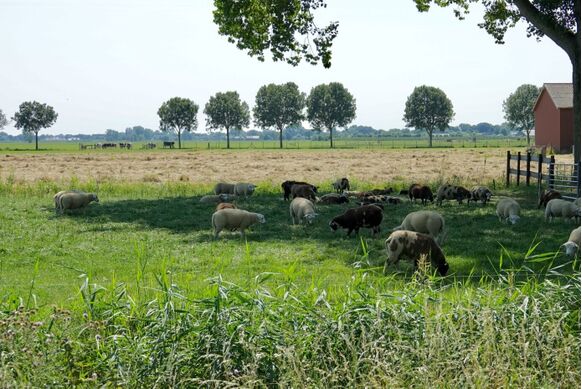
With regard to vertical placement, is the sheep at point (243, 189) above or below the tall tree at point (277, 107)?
below

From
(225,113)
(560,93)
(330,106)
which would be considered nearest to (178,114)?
(225,113)

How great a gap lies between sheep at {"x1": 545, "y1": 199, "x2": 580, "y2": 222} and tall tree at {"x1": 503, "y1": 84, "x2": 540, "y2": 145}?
368 feet

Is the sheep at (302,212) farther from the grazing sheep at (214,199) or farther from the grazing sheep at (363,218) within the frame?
the grazing sheep at (214,199)

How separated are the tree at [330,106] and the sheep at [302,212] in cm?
11870

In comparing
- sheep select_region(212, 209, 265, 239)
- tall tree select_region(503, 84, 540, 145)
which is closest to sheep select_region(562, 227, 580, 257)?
sheep select_region(212, 209, 265, 239)

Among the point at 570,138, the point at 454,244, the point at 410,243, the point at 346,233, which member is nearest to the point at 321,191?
the point at 346,233

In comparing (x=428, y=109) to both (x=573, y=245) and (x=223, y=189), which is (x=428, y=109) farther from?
(x=573, y=245)

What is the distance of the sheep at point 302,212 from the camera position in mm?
17188

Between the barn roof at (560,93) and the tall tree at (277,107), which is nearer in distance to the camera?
the barn roof at (560,93)

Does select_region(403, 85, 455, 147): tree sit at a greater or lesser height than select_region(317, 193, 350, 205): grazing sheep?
greater

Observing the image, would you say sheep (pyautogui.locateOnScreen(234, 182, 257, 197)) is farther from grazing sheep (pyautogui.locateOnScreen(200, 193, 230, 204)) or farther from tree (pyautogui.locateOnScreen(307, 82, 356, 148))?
tree (pyautogui.locateOnScreen(307, 82, 356, 148))

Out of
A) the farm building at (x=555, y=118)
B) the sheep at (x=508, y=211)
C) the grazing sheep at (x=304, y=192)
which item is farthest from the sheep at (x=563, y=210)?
the farm building at (x=555, y=118)

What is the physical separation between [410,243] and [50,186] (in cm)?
2072

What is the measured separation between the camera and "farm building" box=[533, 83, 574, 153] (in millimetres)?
56969
